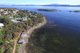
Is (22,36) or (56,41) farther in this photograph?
(22,36)

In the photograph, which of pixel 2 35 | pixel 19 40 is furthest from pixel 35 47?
pixel 2 35

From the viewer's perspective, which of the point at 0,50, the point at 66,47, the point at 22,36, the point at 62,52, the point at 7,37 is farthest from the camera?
the point at 22,36

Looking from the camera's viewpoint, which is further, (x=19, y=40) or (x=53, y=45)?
(x=19, y=40)

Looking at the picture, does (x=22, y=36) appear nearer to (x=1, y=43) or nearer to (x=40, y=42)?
(x=40, y=42)

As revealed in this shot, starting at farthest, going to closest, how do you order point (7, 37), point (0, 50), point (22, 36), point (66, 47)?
point (22, 36) → point (7, 37) → point (66, 47) → point (0, 50)

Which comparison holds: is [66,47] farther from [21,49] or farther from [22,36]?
[22,36]

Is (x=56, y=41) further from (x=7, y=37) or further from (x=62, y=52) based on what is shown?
(x=7, y=37)

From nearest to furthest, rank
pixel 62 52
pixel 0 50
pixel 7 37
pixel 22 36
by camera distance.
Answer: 1. pixel 0 50
2. pixel 62 52
3. pixel 7 37
4. pixel 22 36

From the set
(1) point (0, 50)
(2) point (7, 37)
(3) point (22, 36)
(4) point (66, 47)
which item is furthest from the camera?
(3) point (22, 36)

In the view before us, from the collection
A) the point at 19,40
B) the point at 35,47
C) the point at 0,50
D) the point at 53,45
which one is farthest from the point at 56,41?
the point at 0,50
